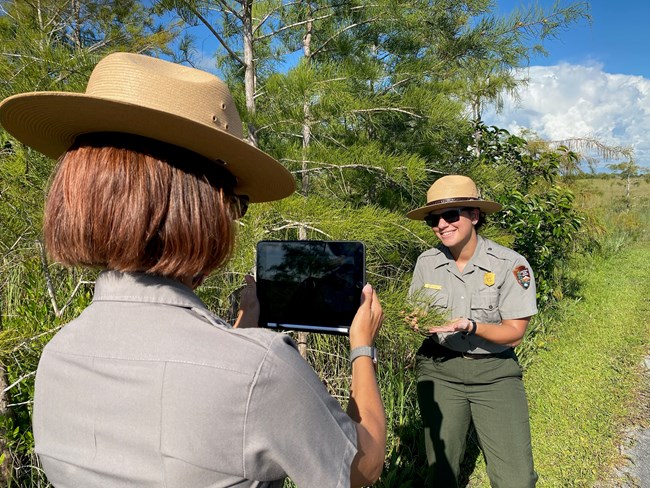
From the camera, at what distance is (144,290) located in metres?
0.67

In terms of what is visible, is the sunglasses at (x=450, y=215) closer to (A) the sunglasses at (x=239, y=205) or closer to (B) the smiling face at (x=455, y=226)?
(B) the smiling face at (x=455, y=226)

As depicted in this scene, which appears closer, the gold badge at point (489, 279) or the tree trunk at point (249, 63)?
the gold badge at point (489, 279)

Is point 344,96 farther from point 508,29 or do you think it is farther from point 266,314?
point 508,29

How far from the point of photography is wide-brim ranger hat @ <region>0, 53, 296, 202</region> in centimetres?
66

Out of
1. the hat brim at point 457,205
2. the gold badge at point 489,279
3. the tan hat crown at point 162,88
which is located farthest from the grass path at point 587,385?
the tan hat crown at point 162,88

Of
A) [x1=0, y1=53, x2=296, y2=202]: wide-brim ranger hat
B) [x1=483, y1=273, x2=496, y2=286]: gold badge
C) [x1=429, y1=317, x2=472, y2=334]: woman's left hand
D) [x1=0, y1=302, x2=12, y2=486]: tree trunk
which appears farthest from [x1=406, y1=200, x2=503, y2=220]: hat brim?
[x1=0, y1=302, x2=12, y2=486]: tree trunk

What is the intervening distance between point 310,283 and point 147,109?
69 cm

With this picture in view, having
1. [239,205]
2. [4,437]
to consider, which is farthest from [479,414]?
[4,437]

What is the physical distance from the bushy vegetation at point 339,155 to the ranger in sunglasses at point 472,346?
176 mm

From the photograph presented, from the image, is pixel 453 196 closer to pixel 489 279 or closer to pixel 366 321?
pixel 489 279

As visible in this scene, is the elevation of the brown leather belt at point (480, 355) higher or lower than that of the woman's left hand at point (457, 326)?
lower

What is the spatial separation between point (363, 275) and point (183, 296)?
1.90 feet

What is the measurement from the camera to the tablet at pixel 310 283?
1.15m

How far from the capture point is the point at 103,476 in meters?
0.64
